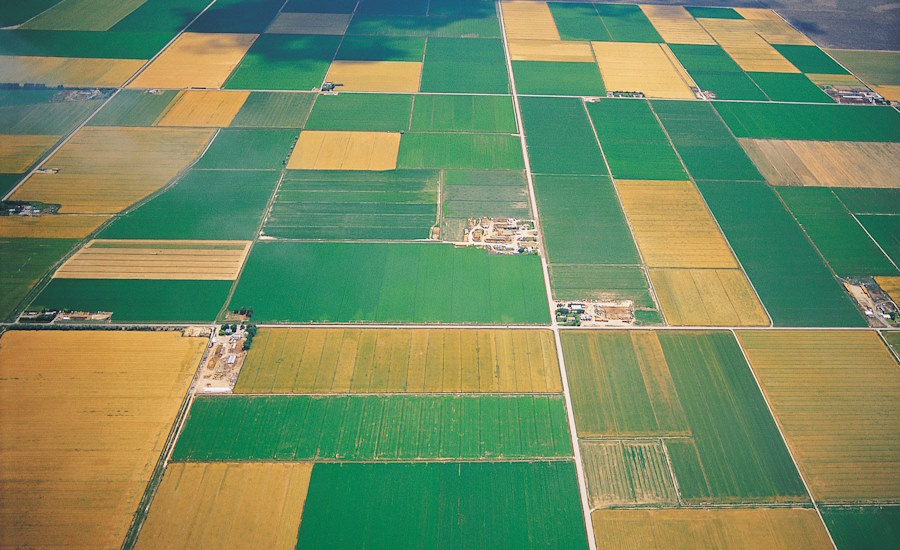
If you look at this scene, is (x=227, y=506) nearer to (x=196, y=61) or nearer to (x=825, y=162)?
(x=196, y=61)

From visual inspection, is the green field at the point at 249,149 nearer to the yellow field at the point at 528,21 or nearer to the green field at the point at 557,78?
the green field at the point at 557,78

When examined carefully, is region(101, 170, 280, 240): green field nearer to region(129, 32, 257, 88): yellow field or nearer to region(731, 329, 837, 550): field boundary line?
region(129, 32, 257, 88): yellow field

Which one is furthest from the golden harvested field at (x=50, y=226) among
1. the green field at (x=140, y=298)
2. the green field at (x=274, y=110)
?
the green field at (x=274, y=110)

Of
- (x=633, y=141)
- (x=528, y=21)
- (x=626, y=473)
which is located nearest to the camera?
(x=626, y=473)

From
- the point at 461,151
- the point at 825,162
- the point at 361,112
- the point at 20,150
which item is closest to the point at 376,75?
the point at 361,112

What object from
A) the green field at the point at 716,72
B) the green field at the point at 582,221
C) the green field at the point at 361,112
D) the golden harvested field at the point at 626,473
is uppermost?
the green field at the point at 716,72

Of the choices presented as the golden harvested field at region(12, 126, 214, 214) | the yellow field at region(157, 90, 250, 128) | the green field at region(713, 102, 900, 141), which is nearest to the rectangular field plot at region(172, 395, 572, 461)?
the golden harvested field at region(12, 126, 214, 214)

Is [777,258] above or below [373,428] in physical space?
A: above
